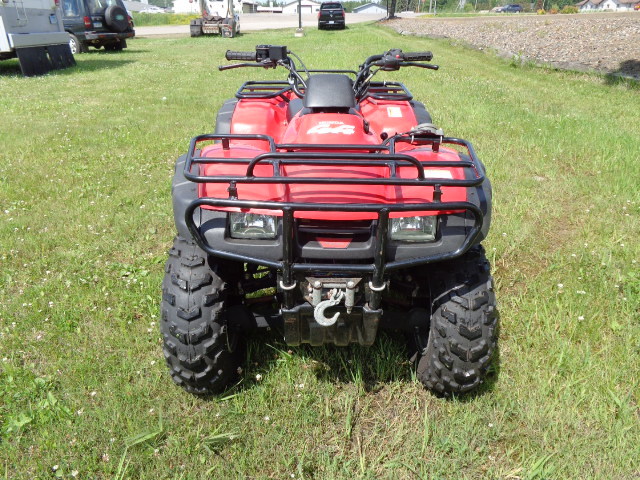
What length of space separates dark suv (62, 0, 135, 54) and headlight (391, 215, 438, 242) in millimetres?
17025

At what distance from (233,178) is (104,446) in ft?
4.28

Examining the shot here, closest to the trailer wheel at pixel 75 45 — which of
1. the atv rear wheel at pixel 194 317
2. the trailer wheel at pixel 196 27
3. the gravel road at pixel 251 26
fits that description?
the trailer wheel at pixel 196 27

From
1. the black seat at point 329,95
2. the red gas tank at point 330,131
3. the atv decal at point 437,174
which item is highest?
the black seat at point 329,95

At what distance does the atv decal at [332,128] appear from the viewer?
254 centimetres

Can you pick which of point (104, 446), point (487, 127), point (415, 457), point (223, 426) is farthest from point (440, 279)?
point (487, 127)

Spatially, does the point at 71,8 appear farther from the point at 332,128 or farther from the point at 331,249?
the point at 331,249

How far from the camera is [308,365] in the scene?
9.04 ft

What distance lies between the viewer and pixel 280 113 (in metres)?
3.47

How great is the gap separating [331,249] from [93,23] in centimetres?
1760

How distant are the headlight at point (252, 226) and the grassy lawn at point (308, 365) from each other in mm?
900

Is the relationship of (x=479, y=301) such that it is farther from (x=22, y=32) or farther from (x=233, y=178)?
(x=22, y=32)

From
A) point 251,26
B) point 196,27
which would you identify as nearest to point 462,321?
point 196,27

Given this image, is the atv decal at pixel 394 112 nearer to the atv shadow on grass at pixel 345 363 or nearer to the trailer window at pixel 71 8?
the atv shadow on grass at pixel 345 363

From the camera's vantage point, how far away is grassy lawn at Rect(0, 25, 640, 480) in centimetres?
224
